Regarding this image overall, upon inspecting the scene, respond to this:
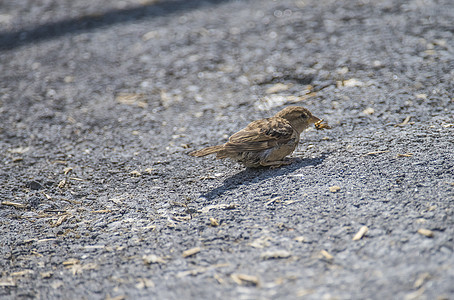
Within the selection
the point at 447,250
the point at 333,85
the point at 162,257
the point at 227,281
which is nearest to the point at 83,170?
the point at 162,257

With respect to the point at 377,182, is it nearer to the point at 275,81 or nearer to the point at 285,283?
the point at 285,283

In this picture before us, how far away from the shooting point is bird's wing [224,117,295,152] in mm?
4777

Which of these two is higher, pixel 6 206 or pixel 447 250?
pixel 447 250

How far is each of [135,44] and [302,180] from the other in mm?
5382

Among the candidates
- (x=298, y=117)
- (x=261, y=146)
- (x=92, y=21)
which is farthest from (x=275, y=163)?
(x=92, y=21)

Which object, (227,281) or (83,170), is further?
(83,170)

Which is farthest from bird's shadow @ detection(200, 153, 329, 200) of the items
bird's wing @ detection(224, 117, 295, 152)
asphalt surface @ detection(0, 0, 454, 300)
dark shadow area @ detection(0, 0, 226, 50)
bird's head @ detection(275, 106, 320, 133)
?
dark shadow area @ detection(0, 0, 226, 50)

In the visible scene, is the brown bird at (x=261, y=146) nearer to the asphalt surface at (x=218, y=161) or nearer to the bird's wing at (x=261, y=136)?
the bird's wing at (x=261, y=136)

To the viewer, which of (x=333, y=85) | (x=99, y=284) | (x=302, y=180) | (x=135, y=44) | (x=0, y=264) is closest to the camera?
(x=99, y=284)

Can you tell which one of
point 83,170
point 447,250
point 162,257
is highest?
point 447,250

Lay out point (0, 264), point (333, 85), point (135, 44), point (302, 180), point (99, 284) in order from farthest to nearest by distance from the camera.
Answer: point (135, 44)
point (333, 85)
point (302, 180)
point (0, 264)
point (99, 284)

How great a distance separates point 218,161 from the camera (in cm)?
538

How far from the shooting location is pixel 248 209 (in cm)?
407

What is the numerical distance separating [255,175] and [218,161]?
0.70m
